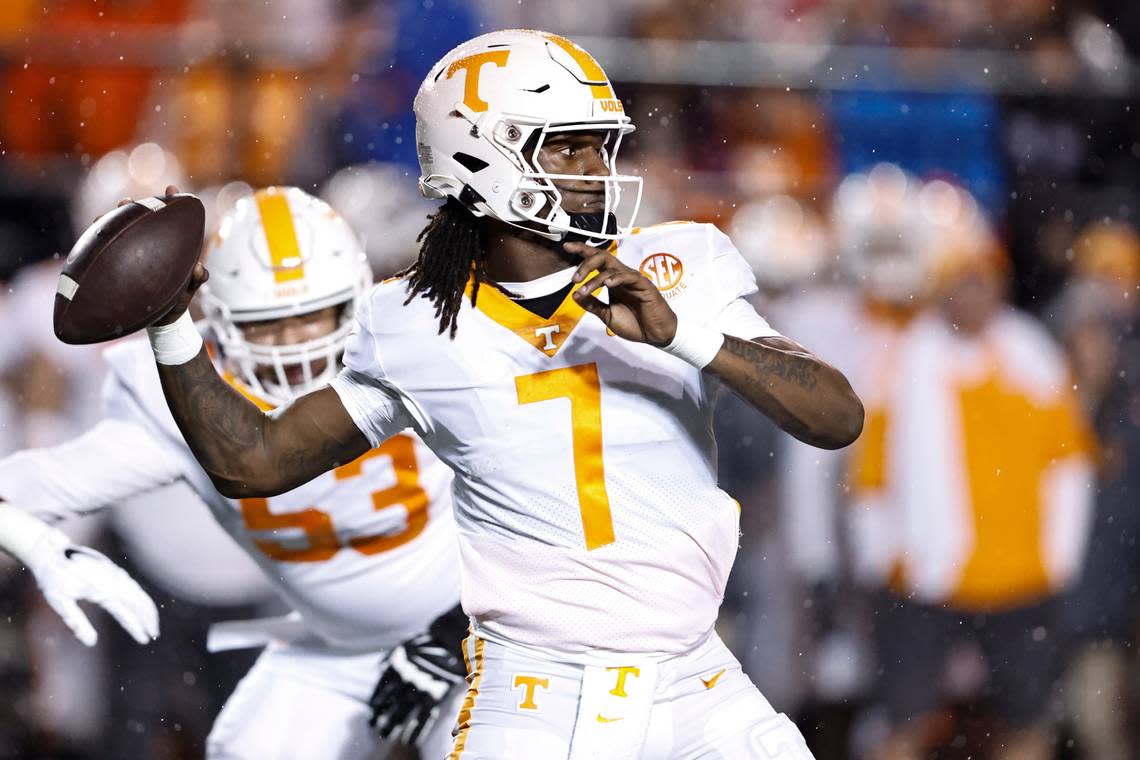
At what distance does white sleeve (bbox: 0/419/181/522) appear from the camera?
10.6 feet

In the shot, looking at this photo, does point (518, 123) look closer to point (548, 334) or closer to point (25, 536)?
point (548, 334)

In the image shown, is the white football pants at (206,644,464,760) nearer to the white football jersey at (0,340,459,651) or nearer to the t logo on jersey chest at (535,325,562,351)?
the white football jersey at (0,340,459,651)

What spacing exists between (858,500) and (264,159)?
8.05ft

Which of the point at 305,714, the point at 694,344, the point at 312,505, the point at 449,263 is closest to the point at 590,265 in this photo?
the point at 694,344

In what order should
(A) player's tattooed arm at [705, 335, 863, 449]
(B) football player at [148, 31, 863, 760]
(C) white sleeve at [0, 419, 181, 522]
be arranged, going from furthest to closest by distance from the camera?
(C) white sleeve at [0, 419, 181, 522]
(B) football player at [148, 31, 863, 760]
(A) player's tattooed arm at [705, 335, 863, 449]

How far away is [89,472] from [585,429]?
4.35 ft

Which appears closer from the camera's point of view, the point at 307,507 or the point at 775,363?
the point at 775,363

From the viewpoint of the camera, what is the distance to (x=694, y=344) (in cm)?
224

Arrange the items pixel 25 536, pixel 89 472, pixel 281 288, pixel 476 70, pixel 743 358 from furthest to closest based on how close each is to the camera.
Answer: pixel 281 288, pixel 89 472, pixel 25 536, pixel 476 70, pixel 743 358

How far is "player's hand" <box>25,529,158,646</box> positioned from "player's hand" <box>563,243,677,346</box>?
114 centimetres

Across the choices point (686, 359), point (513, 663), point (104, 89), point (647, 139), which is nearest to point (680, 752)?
point (513, 663)

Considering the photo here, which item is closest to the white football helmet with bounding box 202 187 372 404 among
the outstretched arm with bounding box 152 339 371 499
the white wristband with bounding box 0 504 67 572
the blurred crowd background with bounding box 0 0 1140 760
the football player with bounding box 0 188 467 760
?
the football player with bounding box 0 188 467 760

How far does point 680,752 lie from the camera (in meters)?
2.43

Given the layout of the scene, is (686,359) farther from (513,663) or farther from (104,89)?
(104,89)
